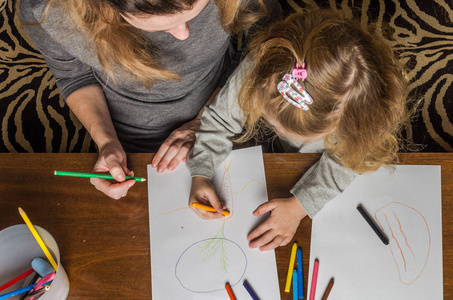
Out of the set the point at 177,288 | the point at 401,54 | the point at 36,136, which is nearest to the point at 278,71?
the point at 177,288

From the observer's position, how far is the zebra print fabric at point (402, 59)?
48.0 inches

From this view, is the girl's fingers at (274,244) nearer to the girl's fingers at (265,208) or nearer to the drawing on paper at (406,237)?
the girl's fingers at (265,208)

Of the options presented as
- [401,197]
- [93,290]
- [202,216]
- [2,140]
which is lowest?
[2,140]

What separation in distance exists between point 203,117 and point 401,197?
407 millimetres

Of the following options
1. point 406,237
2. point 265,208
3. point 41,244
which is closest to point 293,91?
point 265,208

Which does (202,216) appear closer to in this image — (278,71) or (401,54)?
(278,71)

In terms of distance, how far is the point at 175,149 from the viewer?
0.79 meters

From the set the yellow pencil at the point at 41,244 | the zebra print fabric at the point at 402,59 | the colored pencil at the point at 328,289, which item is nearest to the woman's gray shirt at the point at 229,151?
the colored pencil at the point at 328,289

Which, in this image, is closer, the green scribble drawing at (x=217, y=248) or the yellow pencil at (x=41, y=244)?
the yellow pencil at (x=41, y=244)

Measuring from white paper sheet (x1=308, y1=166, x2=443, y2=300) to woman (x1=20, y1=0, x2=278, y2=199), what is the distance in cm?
32

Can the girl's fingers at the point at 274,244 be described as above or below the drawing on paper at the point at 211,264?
above

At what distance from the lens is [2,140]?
1.30 meters

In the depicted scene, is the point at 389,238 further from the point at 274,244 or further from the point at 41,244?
the point at 41,244

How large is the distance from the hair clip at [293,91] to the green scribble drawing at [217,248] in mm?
270
